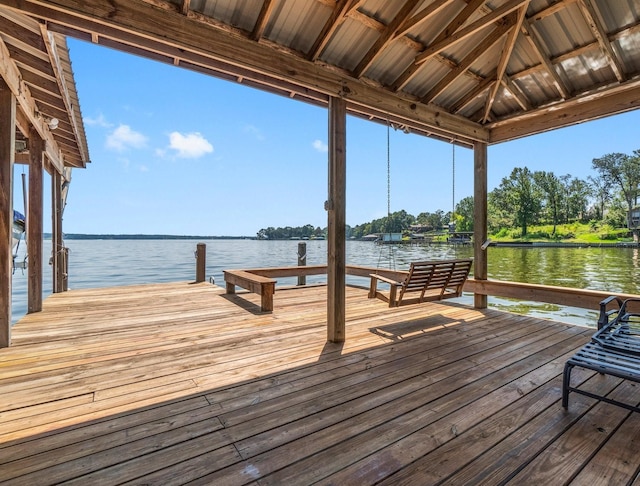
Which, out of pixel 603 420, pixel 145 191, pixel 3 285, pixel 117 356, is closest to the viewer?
pixel 603 420

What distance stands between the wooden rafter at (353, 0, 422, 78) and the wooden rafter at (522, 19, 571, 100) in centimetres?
122

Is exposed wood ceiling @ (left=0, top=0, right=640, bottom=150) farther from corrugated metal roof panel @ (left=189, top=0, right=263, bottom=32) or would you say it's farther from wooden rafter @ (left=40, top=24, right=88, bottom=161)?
wooden rafter @ (left=40, top=24, right=88, bottom=161)

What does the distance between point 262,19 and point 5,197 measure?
285 centimetres

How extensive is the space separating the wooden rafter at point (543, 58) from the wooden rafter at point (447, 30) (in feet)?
2.24

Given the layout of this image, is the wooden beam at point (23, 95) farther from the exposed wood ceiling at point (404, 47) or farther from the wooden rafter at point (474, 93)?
the wooden rafter at point (474, 93)

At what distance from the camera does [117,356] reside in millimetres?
2930

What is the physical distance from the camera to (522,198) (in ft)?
150

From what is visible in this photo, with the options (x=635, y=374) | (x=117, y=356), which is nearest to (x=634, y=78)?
(x=635, y=374)

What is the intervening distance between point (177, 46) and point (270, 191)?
44478 mm

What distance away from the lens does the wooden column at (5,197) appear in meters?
3.03

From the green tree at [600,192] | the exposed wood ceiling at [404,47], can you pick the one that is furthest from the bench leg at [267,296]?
the green tree at [600,192]

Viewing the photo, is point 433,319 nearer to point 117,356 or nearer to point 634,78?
point 634,78

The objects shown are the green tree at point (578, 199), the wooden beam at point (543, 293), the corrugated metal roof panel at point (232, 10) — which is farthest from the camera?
the green tree at point (578, 199)

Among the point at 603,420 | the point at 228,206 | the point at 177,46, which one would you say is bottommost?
the point at 603,420
